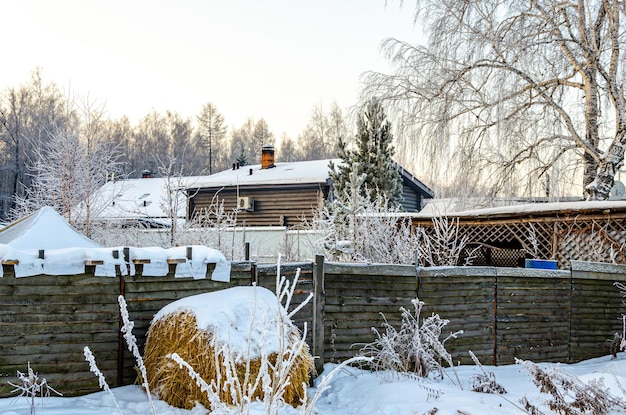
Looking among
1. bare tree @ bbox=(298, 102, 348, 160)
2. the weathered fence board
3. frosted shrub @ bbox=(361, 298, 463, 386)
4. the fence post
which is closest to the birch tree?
frosted shrub @ bbox=(361, 298, 463, 386)

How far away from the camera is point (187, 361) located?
438cm

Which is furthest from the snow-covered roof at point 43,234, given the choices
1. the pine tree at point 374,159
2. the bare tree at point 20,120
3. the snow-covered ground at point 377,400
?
the bare tree at point 20,120

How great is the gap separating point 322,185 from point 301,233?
17.3 feet

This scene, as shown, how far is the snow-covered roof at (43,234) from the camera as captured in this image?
5508mm

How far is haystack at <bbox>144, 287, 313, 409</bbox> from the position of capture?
430cm

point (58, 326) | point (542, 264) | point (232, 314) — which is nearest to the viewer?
Result: point (232, 314)

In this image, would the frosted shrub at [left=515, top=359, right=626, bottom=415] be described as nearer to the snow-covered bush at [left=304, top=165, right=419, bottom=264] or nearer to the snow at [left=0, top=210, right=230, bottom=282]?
the snow at [left=0, top=210, right=230, bottom=282]

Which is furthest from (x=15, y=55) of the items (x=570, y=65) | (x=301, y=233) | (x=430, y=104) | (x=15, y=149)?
(x=570, y=65)

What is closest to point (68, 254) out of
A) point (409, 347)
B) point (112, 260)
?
point (112, 260)

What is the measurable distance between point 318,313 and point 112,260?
2.25 metres

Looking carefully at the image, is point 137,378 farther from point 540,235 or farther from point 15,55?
point 15,55

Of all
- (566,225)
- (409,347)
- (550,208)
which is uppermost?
(550,208)

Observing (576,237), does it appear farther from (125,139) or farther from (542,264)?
(125,139)

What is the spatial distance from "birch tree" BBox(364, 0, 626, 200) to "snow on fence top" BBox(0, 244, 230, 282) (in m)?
6.91
